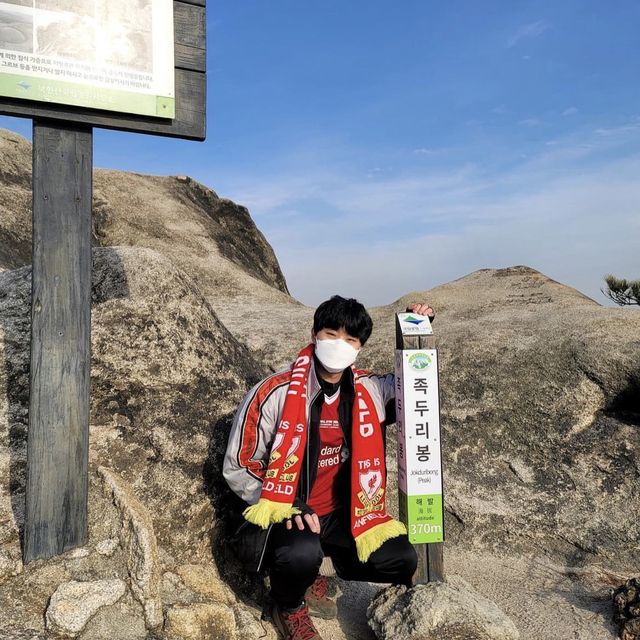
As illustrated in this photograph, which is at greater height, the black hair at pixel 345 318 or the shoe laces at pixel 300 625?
the black hair at pixel 345 318

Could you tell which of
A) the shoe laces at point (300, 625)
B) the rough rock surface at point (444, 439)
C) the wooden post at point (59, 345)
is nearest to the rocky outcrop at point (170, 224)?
the rough rock surface at point (444, 439)

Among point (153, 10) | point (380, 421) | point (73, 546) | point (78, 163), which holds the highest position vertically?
point (153, 10)

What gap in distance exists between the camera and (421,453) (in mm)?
3863

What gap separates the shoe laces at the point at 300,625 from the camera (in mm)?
3455

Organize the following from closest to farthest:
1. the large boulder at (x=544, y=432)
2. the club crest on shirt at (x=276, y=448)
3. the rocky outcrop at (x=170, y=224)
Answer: the club crest on shirt at (x=276, y=448) → the large boulder at (x=544, y=432) → the rocky outcrop at (x=170, y=224)

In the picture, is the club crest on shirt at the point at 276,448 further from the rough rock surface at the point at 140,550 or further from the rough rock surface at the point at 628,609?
the rough rock surface at the point at 628,609

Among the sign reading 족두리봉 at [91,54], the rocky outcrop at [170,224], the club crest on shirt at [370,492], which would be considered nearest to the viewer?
the sign reading 족두리봉 at [91,54]

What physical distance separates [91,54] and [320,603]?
11.8 ft

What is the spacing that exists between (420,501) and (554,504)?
228 centimetres

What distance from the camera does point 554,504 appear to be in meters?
5.49

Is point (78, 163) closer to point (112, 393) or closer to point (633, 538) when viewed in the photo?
point (112, 393)

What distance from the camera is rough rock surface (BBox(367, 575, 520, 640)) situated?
3.33m

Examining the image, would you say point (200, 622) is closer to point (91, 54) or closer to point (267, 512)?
point (267, 512)

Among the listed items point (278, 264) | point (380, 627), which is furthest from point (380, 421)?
point (278, 264)
